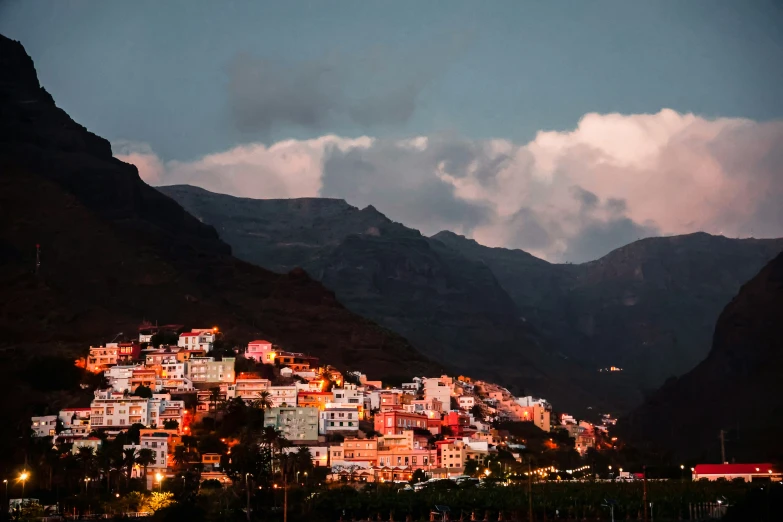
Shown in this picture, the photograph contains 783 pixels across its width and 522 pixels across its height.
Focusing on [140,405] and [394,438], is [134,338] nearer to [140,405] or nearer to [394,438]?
[140,405]

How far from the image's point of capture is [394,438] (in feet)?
479

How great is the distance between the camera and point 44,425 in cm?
14538

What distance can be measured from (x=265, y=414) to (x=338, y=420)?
32.3 feet

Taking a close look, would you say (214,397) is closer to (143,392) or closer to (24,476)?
(143,392)

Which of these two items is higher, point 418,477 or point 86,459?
point 86,459

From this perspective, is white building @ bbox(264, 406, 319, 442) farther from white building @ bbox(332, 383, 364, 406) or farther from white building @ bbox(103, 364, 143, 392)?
white building @ bbox(103, 364, 143, 392)

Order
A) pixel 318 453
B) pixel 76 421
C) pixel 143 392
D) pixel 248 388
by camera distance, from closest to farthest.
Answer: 1. pixel 318 453
2. pixel 76 421
3. pixel 143 392
4. pixel 248 388

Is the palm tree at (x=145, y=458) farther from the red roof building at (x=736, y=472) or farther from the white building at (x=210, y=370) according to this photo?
the red roof building at (x=736, y=472)

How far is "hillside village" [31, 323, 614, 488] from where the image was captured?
5335 inches

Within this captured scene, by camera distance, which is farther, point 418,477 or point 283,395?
point 283,395

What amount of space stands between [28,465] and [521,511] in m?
53.6

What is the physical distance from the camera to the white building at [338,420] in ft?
483

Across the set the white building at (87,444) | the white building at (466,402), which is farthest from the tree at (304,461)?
the white building at (466,402)

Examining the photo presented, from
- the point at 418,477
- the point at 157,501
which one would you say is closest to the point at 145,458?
the point at 157,501
